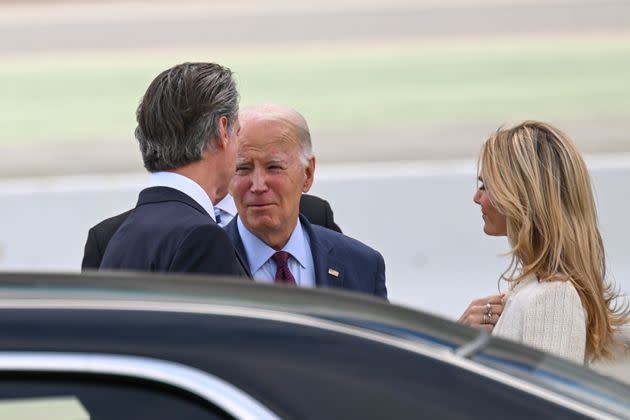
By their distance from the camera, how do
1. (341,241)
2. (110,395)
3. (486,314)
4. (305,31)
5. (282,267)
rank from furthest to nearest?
(305,31)
(341,241)
(282,267)
(486,314)
(110,395)

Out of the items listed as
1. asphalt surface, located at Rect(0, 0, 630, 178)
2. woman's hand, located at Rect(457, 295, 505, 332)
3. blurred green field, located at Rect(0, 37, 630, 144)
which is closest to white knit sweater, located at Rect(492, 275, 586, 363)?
woman's hand, located at Rect(457, 295, 505, 332)

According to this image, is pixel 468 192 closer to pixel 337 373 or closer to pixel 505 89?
pixel 505 89

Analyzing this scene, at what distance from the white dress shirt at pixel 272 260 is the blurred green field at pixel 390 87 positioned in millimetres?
3855

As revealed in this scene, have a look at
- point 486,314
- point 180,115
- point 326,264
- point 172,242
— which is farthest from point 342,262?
point 172,242

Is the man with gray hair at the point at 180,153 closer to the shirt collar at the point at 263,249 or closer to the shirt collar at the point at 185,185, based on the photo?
the shirt collar at the point at 185,185

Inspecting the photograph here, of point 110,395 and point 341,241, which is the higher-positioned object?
point 341,241

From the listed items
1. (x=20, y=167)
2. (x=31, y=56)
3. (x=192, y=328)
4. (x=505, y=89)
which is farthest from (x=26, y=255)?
(x=192, y=328)

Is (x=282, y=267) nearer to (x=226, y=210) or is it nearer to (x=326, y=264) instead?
(x=326, y=264)

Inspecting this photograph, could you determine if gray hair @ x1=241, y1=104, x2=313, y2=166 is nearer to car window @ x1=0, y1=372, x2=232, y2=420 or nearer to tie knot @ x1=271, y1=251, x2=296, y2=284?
tie knot @ x1=271, y1=251, x2=296, y2=284

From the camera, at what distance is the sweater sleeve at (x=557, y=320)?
2.80 meters

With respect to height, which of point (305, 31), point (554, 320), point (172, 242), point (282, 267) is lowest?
point (554, 320)

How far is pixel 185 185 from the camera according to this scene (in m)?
2.88

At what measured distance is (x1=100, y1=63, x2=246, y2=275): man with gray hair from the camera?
275cm

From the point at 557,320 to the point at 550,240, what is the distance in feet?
0.60
